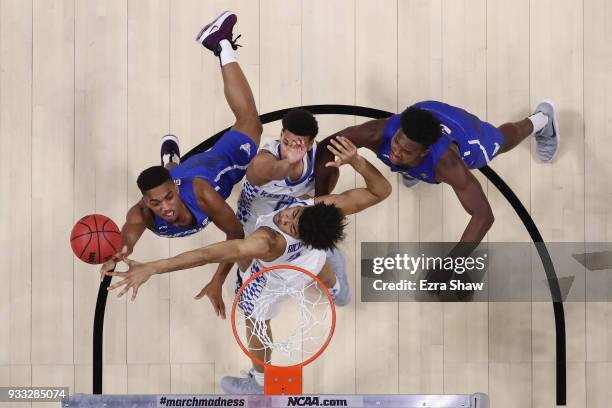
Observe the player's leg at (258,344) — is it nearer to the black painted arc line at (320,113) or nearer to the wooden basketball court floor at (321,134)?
the wooden basketball court floor at (321,134)

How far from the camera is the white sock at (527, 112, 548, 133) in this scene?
14.7ft

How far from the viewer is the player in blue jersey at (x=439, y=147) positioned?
3.75m

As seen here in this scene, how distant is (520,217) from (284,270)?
1.79 meters

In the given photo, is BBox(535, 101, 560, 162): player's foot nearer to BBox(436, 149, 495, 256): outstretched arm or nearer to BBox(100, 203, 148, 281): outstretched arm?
BBox(436, 149, 495, 256): outstretched arm

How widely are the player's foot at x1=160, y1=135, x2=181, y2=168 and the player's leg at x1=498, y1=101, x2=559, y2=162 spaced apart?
220 centimetres

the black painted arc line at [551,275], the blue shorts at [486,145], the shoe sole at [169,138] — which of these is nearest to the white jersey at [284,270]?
the shoe sole at [169,138]

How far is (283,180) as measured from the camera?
4.02 metres

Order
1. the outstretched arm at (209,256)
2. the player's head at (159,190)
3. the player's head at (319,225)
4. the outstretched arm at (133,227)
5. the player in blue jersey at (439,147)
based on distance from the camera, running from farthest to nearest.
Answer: the outstretched arm at (133,227), the player in blue jersey at (439,147), the player's head at (159,190), the player's head at (319,225), the outstretched arm at (209,256)

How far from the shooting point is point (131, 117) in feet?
15.3

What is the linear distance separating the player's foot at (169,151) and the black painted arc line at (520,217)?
9 cm

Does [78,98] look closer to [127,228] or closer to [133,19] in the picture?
[133,19]

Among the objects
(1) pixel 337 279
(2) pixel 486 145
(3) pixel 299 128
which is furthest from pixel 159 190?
(2) pixel 486 145

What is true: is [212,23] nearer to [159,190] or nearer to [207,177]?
[207,177]

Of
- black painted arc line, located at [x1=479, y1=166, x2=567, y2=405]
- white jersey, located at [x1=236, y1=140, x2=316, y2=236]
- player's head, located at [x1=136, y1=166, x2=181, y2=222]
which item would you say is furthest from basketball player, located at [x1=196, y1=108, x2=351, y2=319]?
black painted arc line, located at [x1=479, y1=166, x2=567, y2=405]
